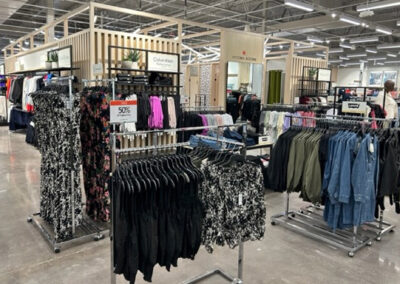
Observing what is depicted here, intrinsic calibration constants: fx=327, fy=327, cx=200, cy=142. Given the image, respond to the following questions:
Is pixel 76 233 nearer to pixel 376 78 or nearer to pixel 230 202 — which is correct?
pixel 230 202

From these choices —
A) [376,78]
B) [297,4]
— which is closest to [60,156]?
[297,4]

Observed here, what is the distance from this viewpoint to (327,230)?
160 inches

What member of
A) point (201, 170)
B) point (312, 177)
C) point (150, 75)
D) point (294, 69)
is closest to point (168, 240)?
point (201, 170)

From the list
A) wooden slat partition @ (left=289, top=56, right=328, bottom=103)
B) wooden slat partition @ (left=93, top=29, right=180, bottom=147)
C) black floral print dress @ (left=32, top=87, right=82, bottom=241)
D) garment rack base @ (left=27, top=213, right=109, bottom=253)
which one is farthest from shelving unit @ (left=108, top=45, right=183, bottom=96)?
wooden slat partition @ (left=289, top=56, right=328, bottom=103)

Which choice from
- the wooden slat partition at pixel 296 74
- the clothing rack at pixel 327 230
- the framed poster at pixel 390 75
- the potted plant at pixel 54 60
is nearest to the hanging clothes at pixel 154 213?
the clothing rack at pixel 327 230

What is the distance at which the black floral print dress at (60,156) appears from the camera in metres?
3.34

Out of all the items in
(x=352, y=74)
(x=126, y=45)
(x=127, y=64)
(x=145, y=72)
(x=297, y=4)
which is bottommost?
(x=145, y=72)

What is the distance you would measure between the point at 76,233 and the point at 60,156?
3.15ft

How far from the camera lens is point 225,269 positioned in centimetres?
321

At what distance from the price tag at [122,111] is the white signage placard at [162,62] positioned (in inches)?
173

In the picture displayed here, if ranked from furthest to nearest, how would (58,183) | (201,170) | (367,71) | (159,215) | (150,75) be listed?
(367,71) < (150,75) < (58,183) < (201,170) < (159,215)

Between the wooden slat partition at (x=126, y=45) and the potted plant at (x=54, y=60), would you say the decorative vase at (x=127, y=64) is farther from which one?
the potted plant at (x=54, y=60)

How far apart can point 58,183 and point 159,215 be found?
171 cm

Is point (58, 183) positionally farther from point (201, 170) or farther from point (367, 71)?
point (367, 71)
